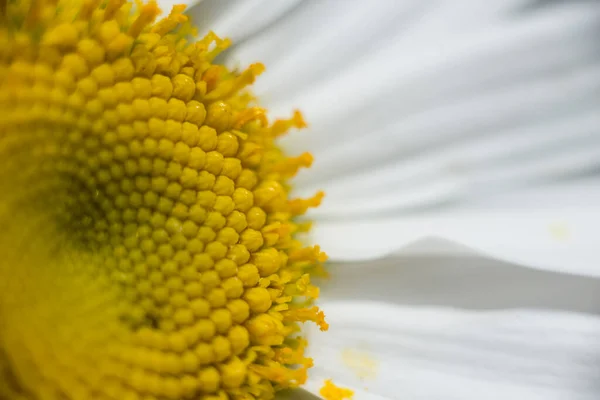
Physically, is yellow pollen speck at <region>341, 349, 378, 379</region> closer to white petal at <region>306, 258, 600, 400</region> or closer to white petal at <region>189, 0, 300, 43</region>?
white petal at <region>306, 258, 600, 400</region>

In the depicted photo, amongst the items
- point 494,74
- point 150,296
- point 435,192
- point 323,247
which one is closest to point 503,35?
point 494,74

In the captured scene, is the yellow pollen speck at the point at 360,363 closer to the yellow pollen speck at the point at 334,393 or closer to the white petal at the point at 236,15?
the yellow pollen speck at the point at 334,393

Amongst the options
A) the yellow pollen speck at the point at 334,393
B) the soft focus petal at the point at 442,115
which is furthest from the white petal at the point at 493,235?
the yellow pollen speck at the point at 334,393

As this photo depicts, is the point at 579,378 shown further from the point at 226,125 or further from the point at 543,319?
the point at 226,125

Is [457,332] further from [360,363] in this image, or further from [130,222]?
[130,222]

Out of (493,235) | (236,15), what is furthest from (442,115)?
(236,15)

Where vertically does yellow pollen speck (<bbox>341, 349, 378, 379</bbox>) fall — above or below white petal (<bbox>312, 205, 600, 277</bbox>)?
below

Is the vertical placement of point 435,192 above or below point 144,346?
above

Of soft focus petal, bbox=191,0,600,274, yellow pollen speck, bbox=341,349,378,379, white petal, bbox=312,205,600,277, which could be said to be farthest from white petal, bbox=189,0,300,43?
yellow pollen speck, bbox=341,349,378,379
